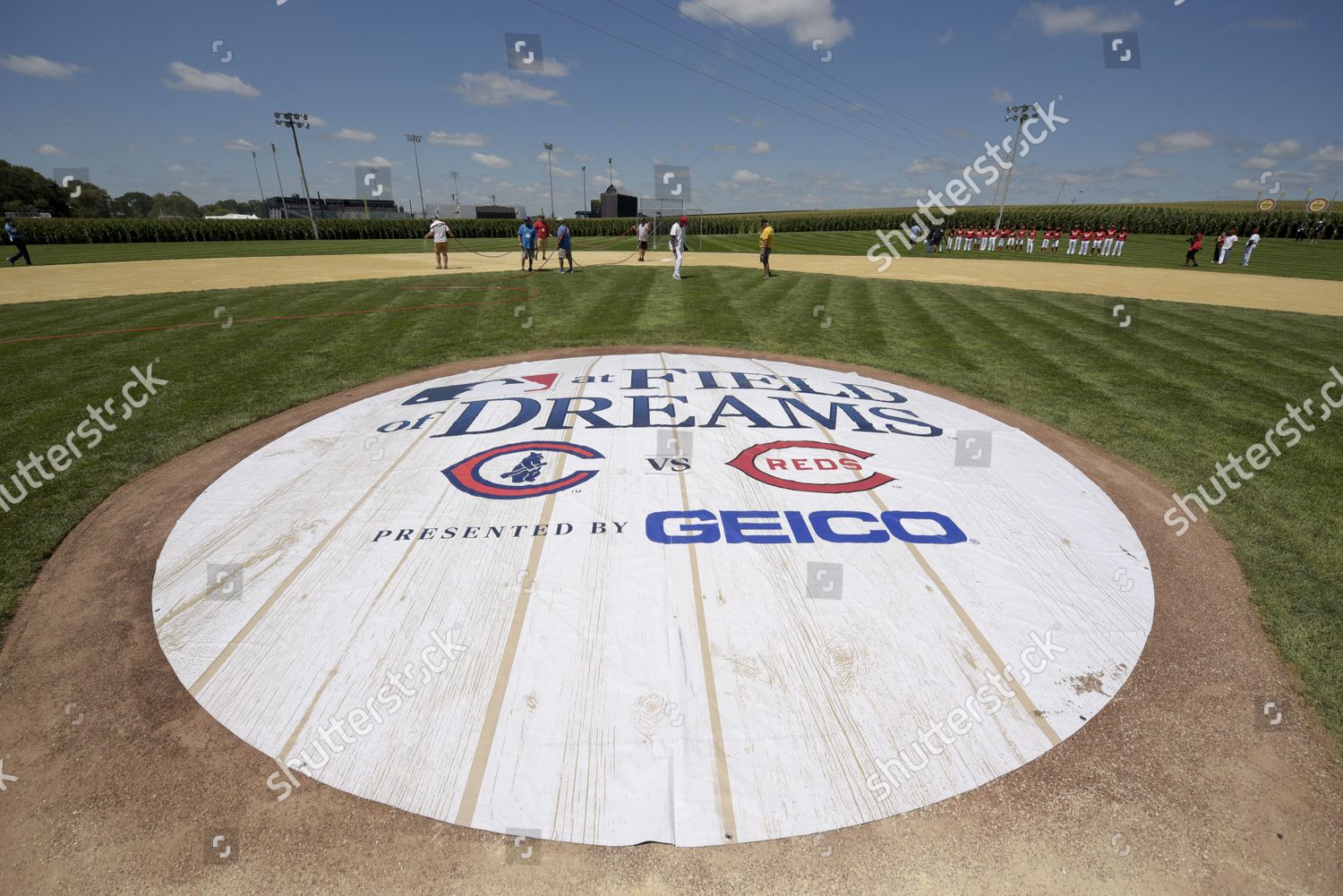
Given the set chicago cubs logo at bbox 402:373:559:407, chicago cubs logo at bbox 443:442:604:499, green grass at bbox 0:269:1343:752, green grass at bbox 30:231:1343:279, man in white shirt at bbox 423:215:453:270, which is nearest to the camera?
green grass at bbox 0:269:1343:752

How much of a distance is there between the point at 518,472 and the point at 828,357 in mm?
7935

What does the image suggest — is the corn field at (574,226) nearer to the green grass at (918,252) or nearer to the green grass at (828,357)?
the green grass at (918,252)

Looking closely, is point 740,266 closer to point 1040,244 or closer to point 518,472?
point 518,472

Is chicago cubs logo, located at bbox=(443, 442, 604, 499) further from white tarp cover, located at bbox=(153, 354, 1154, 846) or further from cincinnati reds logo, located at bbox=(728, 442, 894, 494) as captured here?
cincinnati reds logo, located at bbox=(728, 442, 894, 494)

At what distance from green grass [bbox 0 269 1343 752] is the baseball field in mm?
67

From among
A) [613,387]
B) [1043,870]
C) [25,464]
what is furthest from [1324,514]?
[25,464]

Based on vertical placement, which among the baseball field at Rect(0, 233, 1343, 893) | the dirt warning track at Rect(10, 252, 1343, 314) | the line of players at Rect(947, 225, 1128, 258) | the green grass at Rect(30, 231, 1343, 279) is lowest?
the baseball field at Rect(0, 233, 1343, 893)

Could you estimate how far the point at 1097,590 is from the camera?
5.21 meters

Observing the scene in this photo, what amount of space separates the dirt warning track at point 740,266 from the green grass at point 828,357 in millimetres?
3289

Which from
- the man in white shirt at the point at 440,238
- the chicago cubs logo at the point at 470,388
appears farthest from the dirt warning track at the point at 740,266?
the chicago cubs logo at the point at 470,388

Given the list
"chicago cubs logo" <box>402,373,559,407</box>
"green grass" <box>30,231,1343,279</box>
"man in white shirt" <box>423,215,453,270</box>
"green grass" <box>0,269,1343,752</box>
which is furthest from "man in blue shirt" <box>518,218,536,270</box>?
"chicago cubs logo" <box>402,373,559,407</box>

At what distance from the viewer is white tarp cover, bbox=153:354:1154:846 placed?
3545mm

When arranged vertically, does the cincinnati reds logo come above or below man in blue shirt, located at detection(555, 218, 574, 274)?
below

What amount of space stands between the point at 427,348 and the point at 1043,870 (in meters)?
13.0
